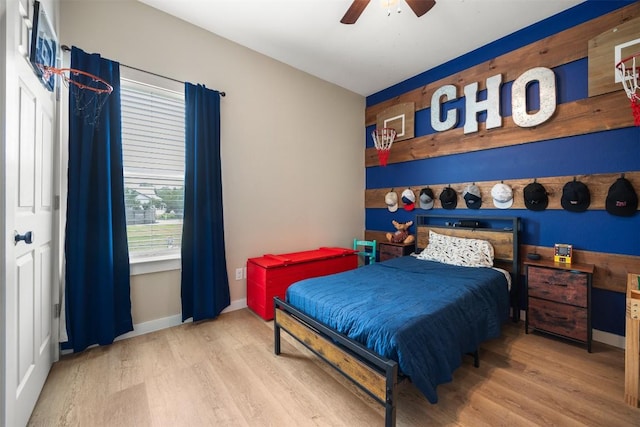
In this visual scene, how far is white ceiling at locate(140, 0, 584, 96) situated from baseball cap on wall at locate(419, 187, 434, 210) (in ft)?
5.22

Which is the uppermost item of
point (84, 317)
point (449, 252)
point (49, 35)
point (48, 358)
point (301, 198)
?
point (49, 35)

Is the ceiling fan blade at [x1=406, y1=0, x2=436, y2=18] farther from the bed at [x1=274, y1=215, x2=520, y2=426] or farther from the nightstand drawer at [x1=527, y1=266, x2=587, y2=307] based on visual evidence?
the nightstand drawer at [x1=527, y1=266, x2=587, y2=307]

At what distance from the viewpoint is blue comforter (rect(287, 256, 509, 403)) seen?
4.62ft

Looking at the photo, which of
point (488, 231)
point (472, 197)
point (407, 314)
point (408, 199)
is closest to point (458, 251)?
point (488, 231)

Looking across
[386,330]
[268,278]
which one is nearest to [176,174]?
[268,278]

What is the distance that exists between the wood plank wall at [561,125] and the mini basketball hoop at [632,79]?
0.35 feet

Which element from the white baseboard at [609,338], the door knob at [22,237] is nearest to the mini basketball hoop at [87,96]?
the door knob at [22,237]

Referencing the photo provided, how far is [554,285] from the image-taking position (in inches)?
88.8

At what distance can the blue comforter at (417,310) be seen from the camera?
1407mm

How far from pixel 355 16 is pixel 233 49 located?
154cm

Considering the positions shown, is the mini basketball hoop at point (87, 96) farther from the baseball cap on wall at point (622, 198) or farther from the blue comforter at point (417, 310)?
the baseball cap on wall at point (622, 198)

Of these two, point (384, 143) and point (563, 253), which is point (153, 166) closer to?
point (384, 143)

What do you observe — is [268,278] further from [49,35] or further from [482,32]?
[482,32]

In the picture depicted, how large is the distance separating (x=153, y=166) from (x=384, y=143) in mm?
2953
